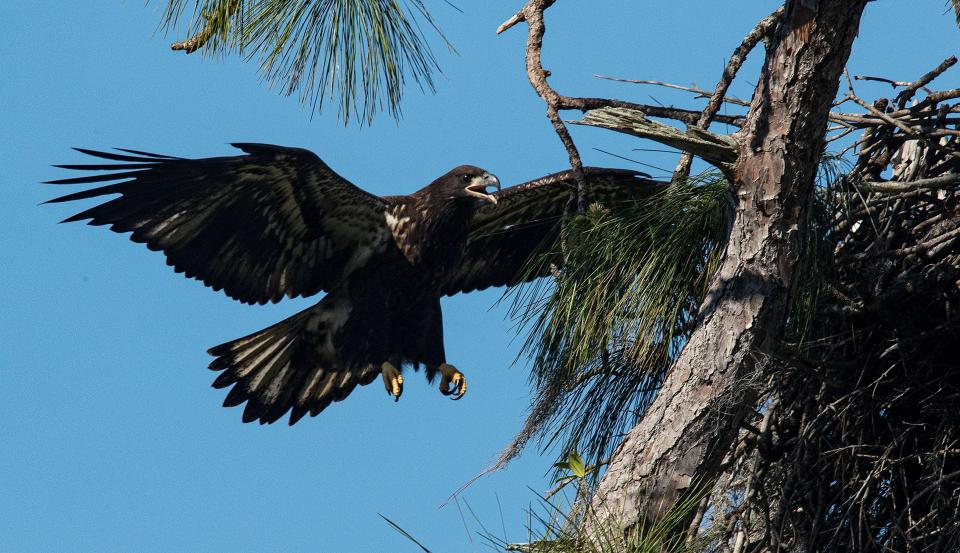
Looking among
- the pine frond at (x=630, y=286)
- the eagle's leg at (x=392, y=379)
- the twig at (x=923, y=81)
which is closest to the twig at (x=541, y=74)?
the pine frond at (x=630, y=286)

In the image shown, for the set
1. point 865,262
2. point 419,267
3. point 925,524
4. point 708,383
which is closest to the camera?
point 708,383

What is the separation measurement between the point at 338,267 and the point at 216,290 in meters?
0.68

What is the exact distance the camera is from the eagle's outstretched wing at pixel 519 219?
5.32 metres

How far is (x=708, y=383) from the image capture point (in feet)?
9.64

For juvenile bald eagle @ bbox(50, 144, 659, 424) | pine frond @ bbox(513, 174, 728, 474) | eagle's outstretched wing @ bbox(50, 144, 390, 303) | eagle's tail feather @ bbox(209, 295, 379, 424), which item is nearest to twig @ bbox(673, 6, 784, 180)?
pine frond @ bbox(513, 174, 728, 474)

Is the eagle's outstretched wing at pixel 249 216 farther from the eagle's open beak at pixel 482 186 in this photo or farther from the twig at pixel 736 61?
the twig at pixel 736 61

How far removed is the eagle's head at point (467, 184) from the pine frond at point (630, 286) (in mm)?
1594

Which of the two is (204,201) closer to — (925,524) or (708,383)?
(708,383)

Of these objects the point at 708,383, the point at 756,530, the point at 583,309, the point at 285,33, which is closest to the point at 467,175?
the point at 285,33

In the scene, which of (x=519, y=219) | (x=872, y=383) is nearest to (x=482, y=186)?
(x=519, y=219)

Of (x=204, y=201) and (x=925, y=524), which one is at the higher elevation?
(x=204, y=201)

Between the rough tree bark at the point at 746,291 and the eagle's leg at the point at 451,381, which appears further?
the eagle's leg at the point at 451,381

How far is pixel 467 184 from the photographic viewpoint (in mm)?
5391

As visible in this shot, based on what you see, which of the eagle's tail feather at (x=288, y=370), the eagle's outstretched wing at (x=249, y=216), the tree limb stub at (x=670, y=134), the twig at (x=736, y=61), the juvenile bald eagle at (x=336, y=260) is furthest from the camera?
the eagle's tail feather at (x=288, y=370)
